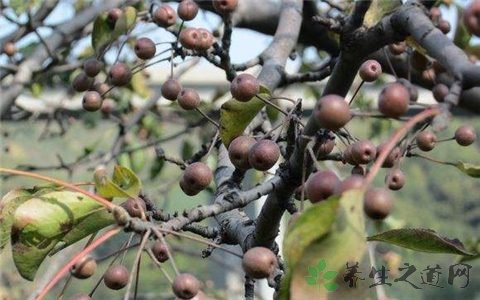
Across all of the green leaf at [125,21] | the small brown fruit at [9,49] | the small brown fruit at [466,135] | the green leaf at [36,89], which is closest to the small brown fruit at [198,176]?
the small brown fruit at [466,135]

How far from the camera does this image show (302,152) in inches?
29.8

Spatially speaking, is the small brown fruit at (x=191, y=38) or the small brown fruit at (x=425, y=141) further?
Result: the small brown fruit at (x=191, y=38)

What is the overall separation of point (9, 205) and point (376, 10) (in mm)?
412

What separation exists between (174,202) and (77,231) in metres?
2.67

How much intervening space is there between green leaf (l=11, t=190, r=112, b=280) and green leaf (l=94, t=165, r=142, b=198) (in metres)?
0.03

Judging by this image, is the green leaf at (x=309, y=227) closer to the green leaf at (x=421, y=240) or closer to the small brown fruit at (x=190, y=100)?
the green leaf at (x=421, y=240)

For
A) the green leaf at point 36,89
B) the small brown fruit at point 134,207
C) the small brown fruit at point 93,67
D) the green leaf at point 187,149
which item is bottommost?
the green leaf at point 187,149

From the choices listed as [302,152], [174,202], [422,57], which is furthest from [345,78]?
[174,202]

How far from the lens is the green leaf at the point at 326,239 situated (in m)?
0.58

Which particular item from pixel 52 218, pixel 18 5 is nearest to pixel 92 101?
pixel 52 218

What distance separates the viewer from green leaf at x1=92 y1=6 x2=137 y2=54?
4.04 ft

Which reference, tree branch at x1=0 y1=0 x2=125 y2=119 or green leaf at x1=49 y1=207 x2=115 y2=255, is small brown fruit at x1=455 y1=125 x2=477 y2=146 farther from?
tree branch at x1=0 y1=0 x2=125 y2=119

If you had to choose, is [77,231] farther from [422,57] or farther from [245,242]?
[422,57]

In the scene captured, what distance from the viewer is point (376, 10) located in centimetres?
88
